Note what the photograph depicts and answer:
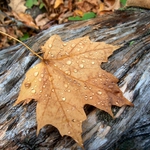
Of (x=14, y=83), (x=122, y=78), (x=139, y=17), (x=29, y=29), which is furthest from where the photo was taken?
(x=29, y=29)

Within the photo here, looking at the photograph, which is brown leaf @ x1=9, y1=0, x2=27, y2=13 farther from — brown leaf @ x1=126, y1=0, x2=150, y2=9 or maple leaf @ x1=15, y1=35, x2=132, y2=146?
maple leaf @ x1=15, y1=35, x2=132, y2=146

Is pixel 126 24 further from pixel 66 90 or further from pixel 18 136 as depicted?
pixel 18 136

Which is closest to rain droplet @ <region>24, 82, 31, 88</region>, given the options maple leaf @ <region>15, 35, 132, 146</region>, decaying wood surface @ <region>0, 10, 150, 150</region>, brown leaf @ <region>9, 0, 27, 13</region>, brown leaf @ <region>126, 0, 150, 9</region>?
maple leaf @ <region>15, 35, 132, 146</region>

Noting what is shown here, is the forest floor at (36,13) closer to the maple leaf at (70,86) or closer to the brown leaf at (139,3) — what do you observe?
the brown leaf at (139,3)

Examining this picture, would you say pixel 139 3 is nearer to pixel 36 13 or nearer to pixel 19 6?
pixel 36 13

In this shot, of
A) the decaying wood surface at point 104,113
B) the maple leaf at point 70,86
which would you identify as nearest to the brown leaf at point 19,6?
the decaying wood surface at point 104,113

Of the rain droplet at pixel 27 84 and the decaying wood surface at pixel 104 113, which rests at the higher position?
the rain droplet at pixel 27 84

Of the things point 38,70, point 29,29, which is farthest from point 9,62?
point 29,29
